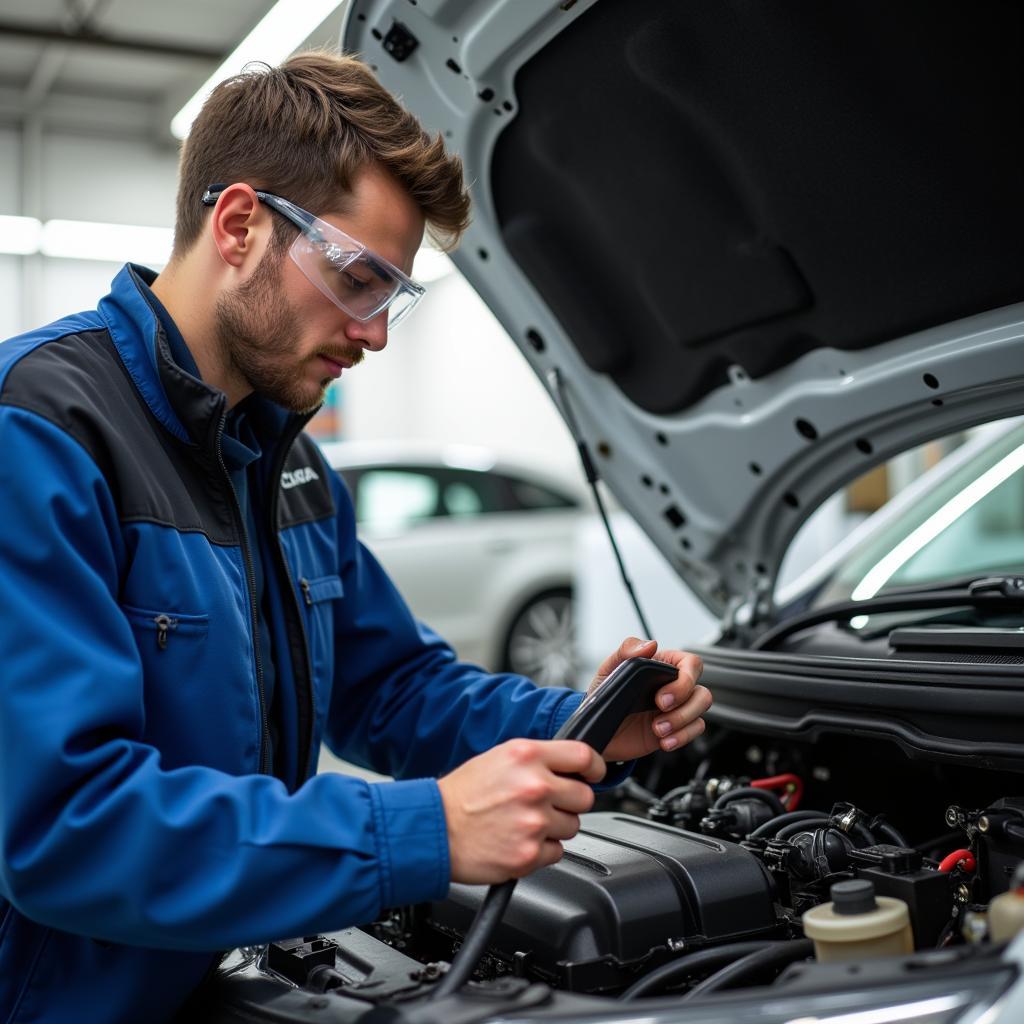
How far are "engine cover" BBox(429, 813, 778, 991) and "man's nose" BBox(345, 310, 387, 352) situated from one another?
2.25 feet

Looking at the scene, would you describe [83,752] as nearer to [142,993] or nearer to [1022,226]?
[142,993]

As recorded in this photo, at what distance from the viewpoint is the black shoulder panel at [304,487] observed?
1.69 metres

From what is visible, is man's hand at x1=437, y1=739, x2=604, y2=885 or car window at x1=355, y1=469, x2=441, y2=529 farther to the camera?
car window at x1=355, y1=469, x2=441, y2=529

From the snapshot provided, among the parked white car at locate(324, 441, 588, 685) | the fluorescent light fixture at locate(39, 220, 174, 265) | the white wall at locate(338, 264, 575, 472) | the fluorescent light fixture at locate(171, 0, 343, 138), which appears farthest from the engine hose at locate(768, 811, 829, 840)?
the fluorescent light fixture at locate(39, 220, 174, 265)

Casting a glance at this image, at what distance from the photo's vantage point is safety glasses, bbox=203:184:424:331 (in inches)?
55.1

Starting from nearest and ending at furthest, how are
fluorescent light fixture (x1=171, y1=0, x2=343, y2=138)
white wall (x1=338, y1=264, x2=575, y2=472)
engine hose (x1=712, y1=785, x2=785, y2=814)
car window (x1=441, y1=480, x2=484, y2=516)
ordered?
engine hose (x1=712, y1=785, x2=785, y2=814)
car window (x1=441, y1=480, x2=484, y2=516)
fluorescent light fixture (x1=171, y1=0, x2=343, y2=138)
white wall (x1=338, y1=264, x2=575, y2=472)

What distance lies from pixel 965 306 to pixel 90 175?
1069 centimetres

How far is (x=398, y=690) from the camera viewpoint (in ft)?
5.90

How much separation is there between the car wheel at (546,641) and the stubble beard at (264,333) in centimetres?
486

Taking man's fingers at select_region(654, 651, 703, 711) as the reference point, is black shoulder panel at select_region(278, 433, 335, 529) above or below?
above

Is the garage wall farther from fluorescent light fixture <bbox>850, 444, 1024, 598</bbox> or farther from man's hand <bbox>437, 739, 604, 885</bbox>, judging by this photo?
man's hand <bbox>437, 739, 604, 885</bbox>

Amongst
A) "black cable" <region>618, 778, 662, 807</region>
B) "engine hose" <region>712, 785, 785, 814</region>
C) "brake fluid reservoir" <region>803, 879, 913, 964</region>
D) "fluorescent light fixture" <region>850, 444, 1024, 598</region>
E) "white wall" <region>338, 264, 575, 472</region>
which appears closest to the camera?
"brake fluid reservoir" <region>803, 879, 913, 964</region>

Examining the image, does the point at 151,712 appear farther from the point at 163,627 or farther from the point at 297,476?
the point at 297,476

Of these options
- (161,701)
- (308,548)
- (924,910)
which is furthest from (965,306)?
(161,701)
